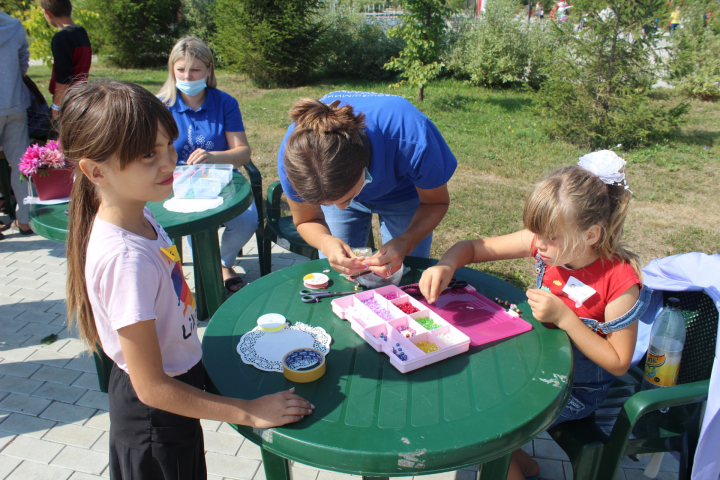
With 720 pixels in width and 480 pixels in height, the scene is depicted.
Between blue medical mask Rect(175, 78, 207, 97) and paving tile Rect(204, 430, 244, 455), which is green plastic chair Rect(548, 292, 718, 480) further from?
blue medical mask Rect(175, 78, 207, 97)

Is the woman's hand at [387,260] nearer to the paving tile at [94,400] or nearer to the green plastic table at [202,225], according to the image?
the green plastic table at [202,225]

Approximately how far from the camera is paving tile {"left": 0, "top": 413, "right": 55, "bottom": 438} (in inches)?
92.7

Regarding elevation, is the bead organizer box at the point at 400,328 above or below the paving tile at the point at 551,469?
above

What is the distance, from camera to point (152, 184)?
1286 mm

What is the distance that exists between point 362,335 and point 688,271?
48.6 inches

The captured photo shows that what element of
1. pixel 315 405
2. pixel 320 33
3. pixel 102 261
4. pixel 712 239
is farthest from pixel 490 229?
pixel 320 33

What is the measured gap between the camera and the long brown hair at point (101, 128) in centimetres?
119

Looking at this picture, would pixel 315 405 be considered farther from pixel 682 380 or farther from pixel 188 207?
pixel 188 207

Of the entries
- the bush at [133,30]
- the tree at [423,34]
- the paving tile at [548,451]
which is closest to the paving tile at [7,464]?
the paving tile at [548,451]

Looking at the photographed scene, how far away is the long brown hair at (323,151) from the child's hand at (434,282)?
0.44 m

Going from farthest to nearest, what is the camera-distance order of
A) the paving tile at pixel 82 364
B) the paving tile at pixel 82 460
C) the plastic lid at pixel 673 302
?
the paving tile at pixel 82 364 → the paving tile at pixel 82 460 → the plastic lid at pixel 673 302

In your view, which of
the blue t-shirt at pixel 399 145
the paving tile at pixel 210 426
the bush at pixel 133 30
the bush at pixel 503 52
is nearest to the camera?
the blue t-shirt at pixel 399 145

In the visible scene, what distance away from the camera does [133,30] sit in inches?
600

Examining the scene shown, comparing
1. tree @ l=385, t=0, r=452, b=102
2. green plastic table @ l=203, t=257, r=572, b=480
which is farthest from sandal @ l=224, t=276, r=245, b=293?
tree @ l=385, t=0, r=452, b=102
